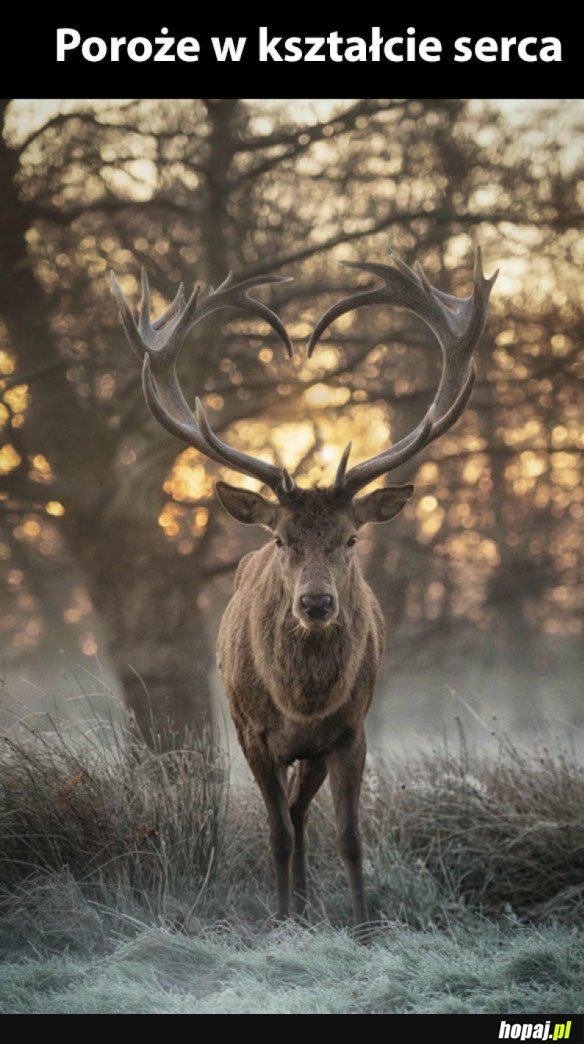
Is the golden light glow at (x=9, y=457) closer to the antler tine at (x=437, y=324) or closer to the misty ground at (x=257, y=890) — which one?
the misty ground at (x=257, y=890)

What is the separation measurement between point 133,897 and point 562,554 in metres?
7.12

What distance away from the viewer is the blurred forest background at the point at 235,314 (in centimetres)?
1009

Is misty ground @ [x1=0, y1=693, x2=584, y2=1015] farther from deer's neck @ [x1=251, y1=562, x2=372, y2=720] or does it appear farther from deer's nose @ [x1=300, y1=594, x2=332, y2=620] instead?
deer's nose @ [x1=300, y1=594, x2=332, y2=620]

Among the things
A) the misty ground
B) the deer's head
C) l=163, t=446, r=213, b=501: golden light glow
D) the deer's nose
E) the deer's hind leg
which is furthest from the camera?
l=163, t=446, r=213, b=501: golden light glow

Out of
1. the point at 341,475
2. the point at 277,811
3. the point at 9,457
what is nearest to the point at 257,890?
the point at 277,811

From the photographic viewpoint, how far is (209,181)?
1021 cm

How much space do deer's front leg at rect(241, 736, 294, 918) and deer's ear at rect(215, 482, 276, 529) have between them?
105 cm

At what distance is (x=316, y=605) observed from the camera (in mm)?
4918

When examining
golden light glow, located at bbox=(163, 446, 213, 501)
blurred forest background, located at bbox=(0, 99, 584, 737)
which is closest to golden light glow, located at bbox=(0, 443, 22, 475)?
blurred forest background, located at bbox=(0, 99, 584, 737)

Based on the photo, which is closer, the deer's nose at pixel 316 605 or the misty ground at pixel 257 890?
the misty ground at pixel 257 890

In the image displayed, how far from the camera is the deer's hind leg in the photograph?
5.80 meters

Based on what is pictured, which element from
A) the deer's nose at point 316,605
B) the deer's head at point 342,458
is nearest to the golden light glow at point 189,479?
the deer's head at point 342,458
